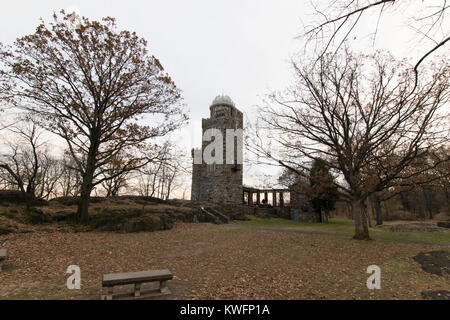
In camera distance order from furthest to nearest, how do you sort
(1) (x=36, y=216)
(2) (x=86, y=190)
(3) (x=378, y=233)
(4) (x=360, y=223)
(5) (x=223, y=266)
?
(3) (x=378, y=233) < (2) (x=86, y=190) < (1) (x=36, y=216) < (4) (x=360, y=223) < (5) (x=223, y=266)

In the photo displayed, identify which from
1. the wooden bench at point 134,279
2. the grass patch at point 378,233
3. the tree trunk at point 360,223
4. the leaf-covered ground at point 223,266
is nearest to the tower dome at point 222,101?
the grass patch at point 378,233

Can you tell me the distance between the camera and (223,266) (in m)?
7.73

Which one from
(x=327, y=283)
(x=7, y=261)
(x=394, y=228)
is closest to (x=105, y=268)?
(x=7, y=261)

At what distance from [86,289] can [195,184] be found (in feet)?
94.8

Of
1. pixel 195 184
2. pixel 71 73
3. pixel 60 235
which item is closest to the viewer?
pixel 60 235

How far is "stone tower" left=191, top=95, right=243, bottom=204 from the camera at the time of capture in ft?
105

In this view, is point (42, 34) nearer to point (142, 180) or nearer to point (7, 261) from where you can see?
point (7, 261)

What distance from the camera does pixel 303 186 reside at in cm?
1494

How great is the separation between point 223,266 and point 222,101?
3066 cm

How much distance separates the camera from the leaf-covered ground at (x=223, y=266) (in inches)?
216

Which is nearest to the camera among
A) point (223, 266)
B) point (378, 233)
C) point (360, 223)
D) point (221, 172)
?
point (223, 266)

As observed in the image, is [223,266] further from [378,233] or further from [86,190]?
[378,233]

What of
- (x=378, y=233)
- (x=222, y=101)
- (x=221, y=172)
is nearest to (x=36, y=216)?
(x=221, y=172)

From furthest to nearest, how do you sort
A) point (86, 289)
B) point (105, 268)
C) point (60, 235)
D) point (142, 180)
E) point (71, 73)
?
point (142, 180)
point (71, 73)
point (60, 235)
point (105, 268)
point (86, 289)
